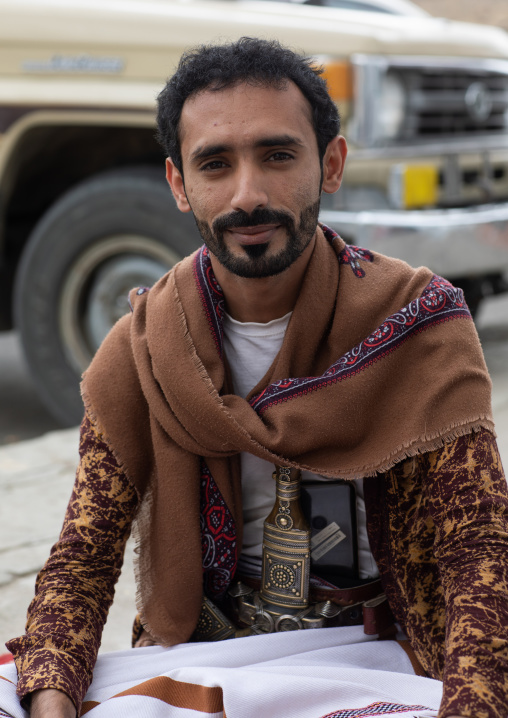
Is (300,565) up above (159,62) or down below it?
below

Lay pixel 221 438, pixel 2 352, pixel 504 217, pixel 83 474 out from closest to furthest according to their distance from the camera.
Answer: pixel 221 438 → pixel 83 474 → pixel 504 217 → pixel 2 352

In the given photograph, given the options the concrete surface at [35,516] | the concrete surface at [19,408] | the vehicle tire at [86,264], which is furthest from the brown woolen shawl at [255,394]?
the concrete surface at [19,408]

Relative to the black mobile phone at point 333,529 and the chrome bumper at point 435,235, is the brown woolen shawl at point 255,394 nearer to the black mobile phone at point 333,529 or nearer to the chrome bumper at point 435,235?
the black mobile phone at point 333,529

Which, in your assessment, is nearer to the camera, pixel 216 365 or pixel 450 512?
pixel 450 512

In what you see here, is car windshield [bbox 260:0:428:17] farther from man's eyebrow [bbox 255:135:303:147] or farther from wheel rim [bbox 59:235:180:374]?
man's eyebrow [bbox 255:135:303:147]

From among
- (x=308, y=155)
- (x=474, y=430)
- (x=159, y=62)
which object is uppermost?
(x=159, y=62)

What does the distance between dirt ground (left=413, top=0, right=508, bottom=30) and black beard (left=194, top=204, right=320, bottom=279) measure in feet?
94.6

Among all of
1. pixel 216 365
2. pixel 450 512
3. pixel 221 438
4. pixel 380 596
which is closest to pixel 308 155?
pixel 216 365

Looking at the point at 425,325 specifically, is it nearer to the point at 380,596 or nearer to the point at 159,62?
the point at 380,596

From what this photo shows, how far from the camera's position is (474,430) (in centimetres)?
168

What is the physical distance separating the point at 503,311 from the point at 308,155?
5.69 metres

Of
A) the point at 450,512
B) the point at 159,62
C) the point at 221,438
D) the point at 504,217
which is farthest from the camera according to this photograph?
the point at 504,217

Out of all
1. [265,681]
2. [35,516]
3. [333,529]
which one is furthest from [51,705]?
[35,516]

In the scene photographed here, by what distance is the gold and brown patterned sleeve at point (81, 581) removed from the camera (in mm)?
1724
